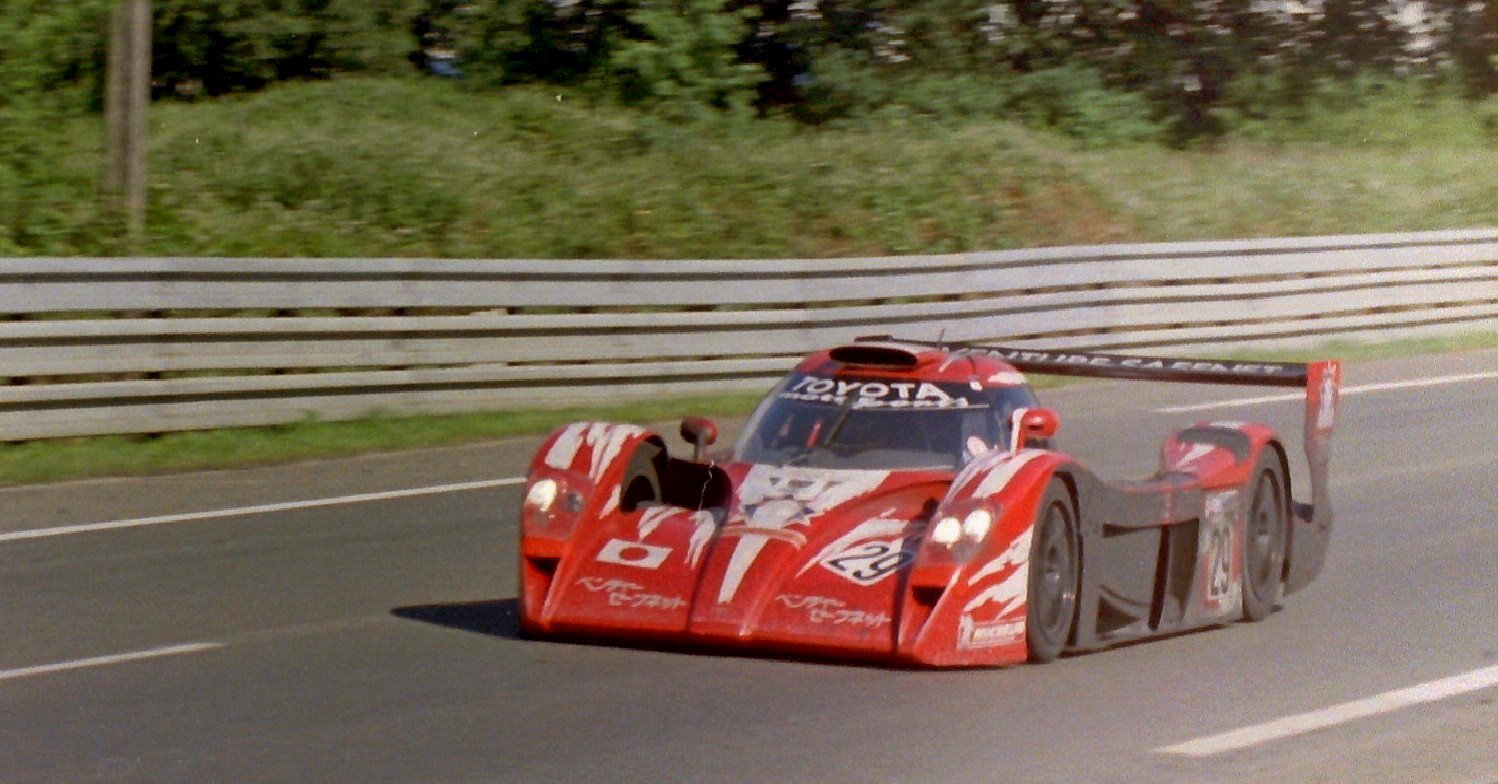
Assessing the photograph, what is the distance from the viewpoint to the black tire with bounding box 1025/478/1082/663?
802 centimetres

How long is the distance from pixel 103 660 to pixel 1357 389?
13.2 metres

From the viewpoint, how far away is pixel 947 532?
7.84 meters

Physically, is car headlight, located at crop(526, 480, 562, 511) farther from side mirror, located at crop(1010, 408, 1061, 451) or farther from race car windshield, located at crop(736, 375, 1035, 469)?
side mirror, located at crop(1010, 408, 1061, 451)

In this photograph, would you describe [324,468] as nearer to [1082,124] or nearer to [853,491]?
[853,491]

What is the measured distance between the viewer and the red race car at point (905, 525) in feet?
25.8

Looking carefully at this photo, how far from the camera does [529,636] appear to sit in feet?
28.0

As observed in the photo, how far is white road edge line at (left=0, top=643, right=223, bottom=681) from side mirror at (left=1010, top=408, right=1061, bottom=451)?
329cm

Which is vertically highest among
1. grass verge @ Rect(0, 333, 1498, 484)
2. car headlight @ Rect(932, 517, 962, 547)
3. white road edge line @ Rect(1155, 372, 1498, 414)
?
car headlight @ Rect(932, 517, 962, 547)

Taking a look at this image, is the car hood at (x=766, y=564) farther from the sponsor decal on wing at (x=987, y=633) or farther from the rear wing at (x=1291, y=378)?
the rear wing at (x=1291, y=378)

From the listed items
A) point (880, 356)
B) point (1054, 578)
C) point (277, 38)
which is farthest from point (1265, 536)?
point (277, 38)

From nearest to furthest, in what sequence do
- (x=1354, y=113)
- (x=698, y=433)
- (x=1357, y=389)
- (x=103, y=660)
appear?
(x=103, y=660) < (x=698, y=433) < (x=1357, y=389) < (x=1354, y=113)

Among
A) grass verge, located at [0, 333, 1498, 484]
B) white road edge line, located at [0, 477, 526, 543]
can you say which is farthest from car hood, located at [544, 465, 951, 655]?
grass verge, located at [0, 333, 1498, 484]

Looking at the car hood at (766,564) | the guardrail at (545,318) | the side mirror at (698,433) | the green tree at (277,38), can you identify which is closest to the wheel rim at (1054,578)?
the car hood at (766,564)

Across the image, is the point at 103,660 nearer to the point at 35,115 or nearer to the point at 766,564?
the point at 766,564
